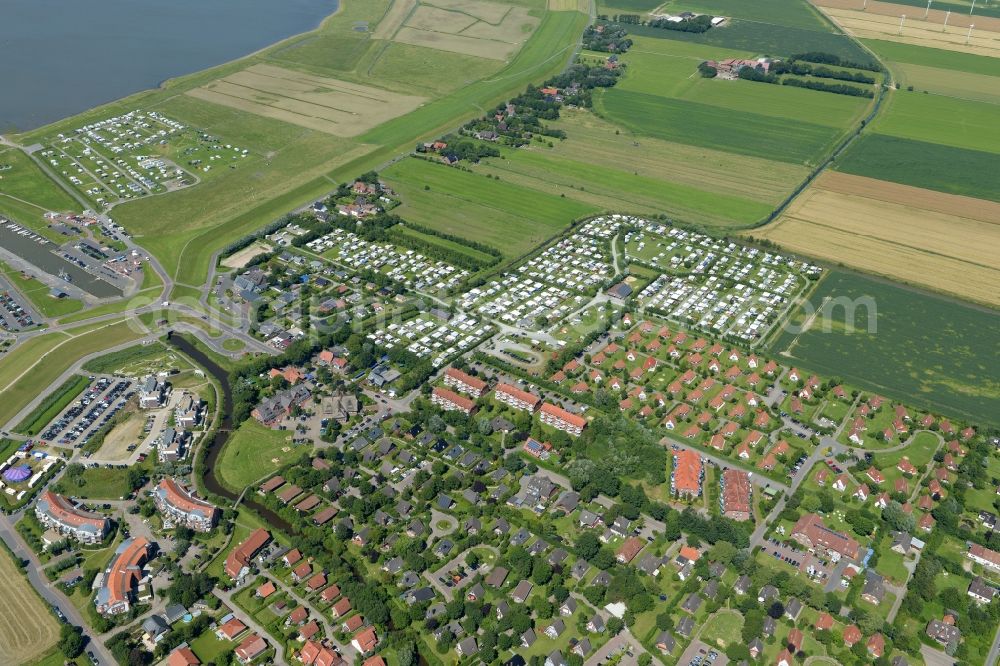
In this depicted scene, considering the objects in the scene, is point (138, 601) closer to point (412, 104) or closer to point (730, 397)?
point (730, 397)

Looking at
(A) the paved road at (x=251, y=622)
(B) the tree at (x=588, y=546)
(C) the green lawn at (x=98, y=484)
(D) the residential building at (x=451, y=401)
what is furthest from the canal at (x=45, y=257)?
(B) the tree at (x=588, y=546)

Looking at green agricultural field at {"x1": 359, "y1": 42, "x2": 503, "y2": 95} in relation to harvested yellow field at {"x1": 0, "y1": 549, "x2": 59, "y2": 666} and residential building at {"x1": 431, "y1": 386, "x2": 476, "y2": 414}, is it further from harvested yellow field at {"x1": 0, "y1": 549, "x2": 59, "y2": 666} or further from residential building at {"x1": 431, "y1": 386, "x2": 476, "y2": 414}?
harvested yellow field at {"x1": 0, "y1": 549, "x2": 59, "y2": 666}

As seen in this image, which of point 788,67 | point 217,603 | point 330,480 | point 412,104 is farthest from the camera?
point 788,67

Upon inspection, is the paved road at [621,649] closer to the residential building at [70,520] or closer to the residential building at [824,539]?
the residential building at [824,539]

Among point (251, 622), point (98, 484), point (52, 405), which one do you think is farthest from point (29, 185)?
point (251, 622)

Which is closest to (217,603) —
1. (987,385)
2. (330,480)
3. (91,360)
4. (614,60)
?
(330,480)

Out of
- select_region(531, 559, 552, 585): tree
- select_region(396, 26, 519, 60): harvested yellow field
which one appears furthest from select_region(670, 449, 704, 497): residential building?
select_region(396, 26, 519, 60): harvested yellow field
